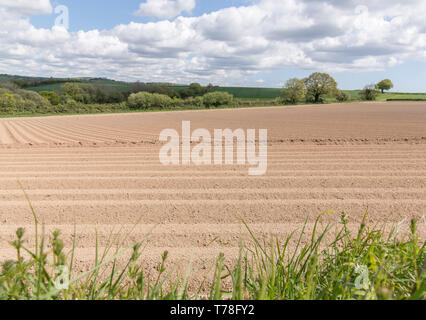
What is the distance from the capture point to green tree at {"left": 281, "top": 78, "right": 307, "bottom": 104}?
62.6 meters

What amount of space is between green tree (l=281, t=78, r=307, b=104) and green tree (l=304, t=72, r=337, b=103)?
2.15m

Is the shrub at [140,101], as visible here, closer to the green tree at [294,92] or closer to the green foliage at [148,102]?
the green foliage at [148,102]

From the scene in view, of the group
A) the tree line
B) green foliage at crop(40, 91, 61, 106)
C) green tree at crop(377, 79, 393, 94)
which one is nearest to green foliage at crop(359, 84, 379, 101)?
the tree line

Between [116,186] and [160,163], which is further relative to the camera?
[160,163]

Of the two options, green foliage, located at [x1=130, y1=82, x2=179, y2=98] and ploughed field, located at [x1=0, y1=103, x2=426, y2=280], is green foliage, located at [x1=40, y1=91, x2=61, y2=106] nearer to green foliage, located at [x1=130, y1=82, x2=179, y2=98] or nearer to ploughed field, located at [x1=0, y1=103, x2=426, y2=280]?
green foliage, located at [x1=130, y1=82, x2=179, y2=98]

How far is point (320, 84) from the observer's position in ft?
227

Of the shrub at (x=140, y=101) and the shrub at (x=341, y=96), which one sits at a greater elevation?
the shrub at (x=341, y=96)

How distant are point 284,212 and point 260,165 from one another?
3.18 metres

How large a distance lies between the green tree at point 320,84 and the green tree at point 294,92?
2149mm

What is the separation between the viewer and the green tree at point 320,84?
67812mm

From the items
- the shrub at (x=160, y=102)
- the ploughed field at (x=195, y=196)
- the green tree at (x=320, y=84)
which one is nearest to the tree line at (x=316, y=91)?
the green tree at (x=320, y=84)
